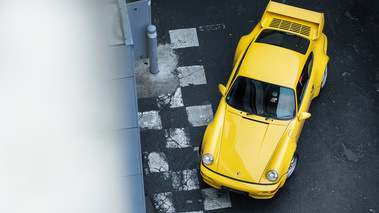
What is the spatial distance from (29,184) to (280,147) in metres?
4.73

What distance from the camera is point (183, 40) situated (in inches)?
392

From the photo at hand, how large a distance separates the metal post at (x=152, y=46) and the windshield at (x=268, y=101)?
6.96 feet

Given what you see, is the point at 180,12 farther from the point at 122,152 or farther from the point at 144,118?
the point at 122,152

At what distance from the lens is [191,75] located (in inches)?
372

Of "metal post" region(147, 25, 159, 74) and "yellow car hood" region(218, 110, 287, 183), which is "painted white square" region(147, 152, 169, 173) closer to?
"yellow car hood" region(218, 110, 287, 183)

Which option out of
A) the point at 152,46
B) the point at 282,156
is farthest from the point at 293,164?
the point at 152,46

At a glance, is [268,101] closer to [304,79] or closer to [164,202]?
[304,79]

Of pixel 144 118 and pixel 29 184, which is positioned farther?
pixel 144 118

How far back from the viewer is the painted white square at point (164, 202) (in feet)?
25.5

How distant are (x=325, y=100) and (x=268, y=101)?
6.88ft

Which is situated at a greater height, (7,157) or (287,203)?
(7,157)

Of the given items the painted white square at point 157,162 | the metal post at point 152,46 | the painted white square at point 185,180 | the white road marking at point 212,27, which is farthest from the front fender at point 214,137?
the white road marking at point 212,27

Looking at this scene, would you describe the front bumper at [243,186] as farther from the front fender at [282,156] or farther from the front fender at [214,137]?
the front fender at [214,137]

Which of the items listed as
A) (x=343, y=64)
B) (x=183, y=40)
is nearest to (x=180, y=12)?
(x=183, y=40)
